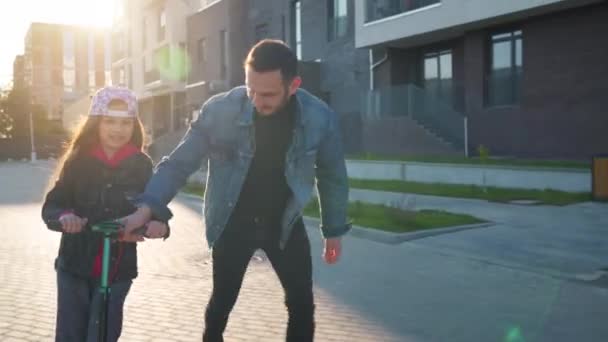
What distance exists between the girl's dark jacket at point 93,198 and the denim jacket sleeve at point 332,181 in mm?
918

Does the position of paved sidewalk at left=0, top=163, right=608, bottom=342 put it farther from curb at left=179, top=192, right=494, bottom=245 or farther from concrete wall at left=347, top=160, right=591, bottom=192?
concrete wall at left=347, top=160, right=591, bottom=192

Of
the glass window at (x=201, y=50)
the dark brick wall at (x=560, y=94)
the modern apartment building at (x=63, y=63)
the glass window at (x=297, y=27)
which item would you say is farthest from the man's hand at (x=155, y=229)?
the modern apartment building at (x=63, y=63)

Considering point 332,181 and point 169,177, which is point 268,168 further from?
point 169,177

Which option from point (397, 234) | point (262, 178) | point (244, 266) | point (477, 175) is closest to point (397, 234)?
point (397, 234)

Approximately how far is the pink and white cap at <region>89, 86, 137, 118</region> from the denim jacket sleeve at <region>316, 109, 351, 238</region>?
1.00 m

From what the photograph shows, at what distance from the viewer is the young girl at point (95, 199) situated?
3.15 meters

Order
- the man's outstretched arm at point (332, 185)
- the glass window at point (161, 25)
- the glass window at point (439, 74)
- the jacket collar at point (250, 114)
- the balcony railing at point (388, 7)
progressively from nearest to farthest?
the jacket collar at point (250, 114)
the man's outstretched arm at point (332, 185)
the balcony railing at point (388, 7)
the glass window at point (439, 74)
the glass window at point (161, 25)

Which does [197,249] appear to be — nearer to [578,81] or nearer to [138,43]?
[578,81]

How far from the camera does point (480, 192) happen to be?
1520 cm

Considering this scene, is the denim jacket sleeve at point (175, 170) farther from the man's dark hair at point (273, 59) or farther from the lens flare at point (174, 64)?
the lens flare at point (174, 64)

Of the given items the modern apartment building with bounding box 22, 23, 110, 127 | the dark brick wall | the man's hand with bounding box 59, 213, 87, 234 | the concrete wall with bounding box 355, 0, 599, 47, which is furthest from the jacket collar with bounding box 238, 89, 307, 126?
the modern apartment building with bounding box 22, 23, 110, 127

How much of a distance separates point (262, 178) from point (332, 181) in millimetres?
399

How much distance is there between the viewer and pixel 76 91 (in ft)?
284

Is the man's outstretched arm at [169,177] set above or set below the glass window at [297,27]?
below
